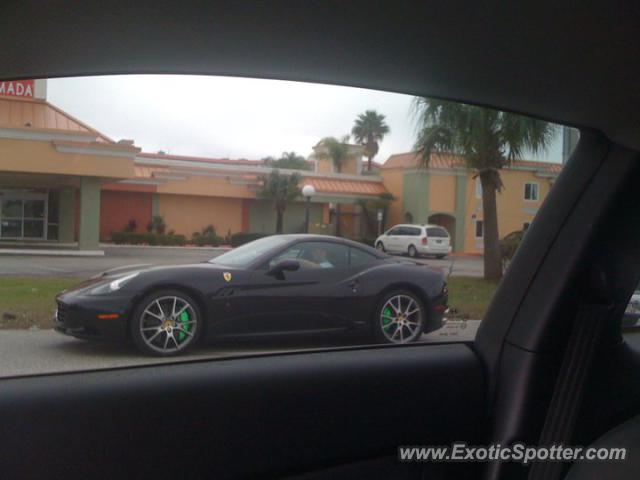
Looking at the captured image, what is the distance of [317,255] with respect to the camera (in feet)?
10.9

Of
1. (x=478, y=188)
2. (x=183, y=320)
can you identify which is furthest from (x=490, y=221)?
(x=183, y=320)

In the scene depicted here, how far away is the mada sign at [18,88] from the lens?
2.39 metres

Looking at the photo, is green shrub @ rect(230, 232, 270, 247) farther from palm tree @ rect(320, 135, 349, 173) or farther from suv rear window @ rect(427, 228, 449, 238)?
suv rear window @ rect(427, 228, 449, 238)

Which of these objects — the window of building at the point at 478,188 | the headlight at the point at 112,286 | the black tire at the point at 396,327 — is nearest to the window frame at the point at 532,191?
the window of building at the point at 478,188

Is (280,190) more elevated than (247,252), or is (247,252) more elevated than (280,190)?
(280,190)

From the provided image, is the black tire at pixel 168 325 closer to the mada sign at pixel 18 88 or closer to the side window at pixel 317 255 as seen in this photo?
the side window at pixel 317 255

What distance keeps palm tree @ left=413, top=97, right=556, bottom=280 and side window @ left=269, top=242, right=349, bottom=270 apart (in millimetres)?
764

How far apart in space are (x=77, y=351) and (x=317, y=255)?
4.20 ft

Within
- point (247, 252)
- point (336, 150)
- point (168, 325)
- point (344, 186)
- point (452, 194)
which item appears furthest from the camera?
point (344, 186)

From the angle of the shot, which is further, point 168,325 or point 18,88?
point 168,325

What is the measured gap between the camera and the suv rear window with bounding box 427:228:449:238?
3848 mm

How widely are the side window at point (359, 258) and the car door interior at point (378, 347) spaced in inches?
24.5

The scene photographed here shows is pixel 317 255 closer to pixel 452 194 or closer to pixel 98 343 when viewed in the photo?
pixel 452 194

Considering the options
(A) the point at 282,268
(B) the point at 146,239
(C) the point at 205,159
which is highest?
(C) the point at 205,159
